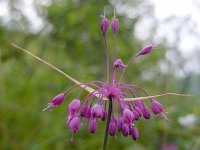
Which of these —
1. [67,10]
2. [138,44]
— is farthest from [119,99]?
[138,44]

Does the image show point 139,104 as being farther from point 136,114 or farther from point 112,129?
point 112,129

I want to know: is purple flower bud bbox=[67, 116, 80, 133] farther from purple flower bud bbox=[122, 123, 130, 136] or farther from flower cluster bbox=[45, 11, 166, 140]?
purple flower bud bbox=[122, 123, 130, 136]

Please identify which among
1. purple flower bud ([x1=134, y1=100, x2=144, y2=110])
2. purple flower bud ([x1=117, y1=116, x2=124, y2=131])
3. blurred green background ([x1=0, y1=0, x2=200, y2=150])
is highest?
blurred green background ([x1=0, y1=0, x2=200, y2=150])

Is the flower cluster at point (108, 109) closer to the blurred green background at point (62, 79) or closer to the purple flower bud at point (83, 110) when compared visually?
the purple flower bud at point (83, 110)

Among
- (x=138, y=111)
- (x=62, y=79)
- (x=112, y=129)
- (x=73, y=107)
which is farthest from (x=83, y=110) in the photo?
(x=62, y=79)

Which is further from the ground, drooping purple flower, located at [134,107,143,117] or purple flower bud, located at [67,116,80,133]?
drooping purple flower, located at [134,107,143,117]

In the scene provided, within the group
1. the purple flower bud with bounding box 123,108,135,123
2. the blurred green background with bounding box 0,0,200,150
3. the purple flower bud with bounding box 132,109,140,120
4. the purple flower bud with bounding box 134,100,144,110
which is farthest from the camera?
the blurred green background with bounding box 0,0,200,150

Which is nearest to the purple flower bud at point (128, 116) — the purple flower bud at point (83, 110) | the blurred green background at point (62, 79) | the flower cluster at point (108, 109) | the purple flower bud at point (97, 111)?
the flower cluster at point (108, 109)

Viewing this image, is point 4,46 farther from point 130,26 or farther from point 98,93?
point 98,93

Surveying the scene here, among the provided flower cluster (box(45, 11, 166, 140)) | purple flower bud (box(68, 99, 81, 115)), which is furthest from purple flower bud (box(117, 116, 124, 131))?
purple flower bud (box(68, 99, 81, 115))
